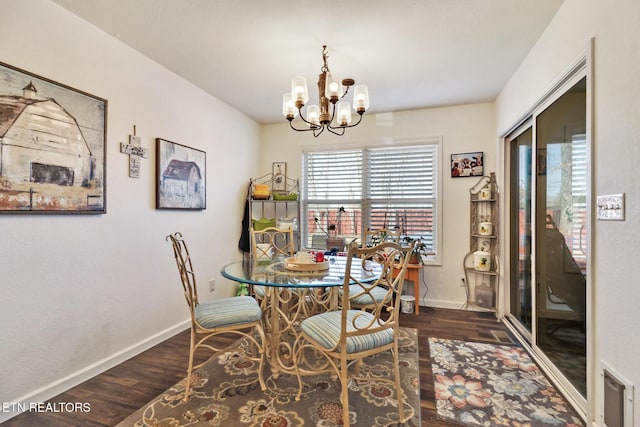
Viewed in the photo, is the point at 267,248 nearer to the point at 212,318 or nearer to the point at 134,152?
the point at 212,318

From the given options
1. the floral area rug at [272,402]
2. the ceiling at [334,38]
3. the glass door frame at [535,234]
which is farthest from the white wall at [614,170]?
the floral area rug at [272,402]

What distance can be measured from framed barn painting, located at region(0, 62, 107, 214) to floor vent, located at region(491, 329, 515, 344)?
355 centimetres

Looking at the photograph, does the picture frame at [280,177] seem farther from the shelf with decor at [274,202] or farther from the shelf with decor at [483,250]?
the shelf with decor at [483,250]

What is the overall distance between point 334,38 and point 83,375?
3038 mm

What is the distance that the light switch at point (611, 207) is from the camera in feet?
4.46

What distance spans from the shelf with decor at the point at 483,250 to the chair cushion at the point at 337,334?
2231mm

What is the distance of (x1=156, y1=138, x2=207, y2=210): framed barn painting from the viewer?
273 centimetres

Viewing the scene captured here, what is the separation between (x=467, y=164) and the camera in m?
3.67

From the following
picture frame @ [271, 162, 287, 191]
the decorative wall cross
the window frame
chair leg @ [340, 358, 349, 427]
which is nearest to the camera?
chair leg @ [340, 358, 349, 427]

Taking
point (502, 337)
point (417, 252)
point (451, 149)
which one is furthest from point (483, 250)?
point (451, 149)

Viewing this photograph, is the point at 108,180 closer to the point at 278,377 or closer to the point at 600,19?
the point at 278,377

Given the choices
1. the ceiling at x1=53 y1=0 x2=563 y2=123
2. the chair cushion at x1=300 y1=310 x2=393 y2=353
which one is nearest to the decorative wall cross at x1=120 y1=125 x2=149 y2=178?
the ceiling at x1=53 y1=0 x2=563 y2=123

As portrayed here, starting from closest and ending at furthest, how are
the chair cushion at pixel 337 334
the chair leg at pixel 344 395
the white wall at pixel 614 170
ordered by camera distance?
the white wall at pixel 614 170 < the chair leg at pixel 344 395 < the chair cushion at pixel 337 334

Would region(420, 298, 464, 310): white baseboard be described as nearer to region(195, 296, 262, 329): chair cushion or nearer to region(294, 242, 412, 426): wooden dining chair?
region(294, 242, 412, 426): wooden dining chair
